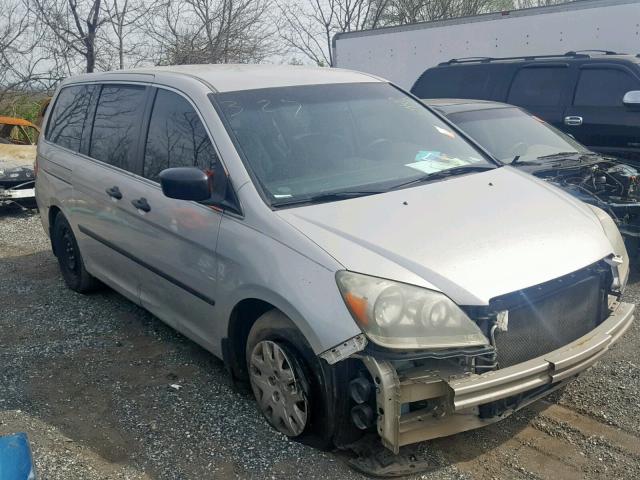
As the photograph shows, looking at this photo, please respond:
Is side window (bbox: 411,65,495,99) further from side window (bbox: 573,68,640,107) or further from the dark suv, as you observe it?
side window (bbox: 573,68,640,107)

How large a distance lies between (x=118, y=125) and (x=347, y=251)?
8.06 feet

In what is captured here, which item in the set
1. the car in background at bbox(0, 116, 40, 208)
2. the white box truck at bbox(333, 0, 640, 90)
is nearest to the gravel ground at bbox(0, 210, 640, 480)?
the car in background at bbox(0, 116, 40, 208)

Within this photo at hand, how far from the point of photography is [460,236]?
3.15 m

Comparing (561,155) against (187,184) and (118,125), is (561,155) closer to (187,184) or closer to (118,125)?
(118,125)

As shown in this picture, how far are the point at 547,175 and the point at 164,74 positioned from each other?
3249mm

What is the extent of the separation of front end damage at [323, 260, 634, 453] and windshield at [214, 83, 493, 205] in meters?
1.00

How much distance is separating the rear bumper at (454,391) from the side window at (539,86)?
222 inches

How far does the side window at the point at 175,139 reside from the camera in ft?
12.4

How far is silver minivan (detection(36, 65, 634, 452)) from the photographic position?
283cm

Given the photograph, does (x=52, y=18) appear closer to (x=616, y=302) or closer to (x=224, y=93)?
(x=224, y=93)

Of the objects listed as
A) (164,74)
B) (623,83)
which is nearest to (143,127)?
(164,74)

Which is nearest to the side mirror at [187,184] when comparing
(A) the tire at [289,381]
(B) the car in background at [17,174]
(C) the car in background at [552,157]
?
(A) the tire at [289,381]

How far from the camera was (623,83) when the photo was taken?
762cm

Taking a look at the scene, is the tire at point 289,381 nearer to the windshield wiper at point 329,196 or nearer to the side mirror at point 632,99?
the windshield wiper at point 329,196
